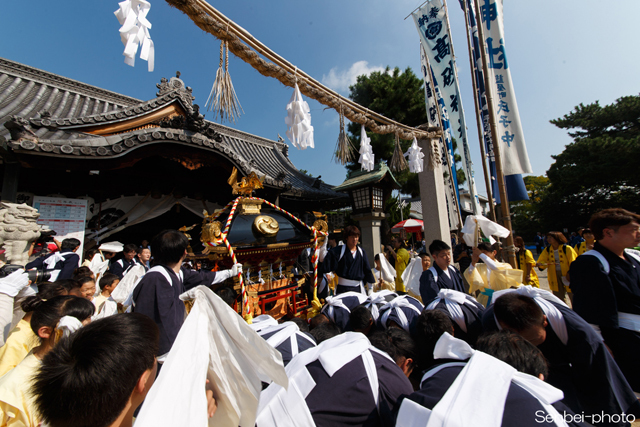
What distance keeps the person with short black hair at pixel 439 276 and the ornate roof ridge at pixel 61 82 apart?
1083 centimetres

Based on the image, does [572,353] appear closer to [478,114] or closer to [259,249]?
[259,249]

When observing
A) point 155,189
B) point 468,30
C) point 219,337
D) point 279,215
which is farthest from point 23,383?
point 468,30

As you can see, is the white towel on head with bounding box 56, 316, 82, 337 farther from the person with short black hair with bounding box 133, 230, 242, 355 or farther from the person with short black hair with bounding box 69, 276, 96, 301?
the person with short black hair with bounding box 69, 276, 96, 301

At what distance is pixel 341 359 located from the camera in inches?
57.0

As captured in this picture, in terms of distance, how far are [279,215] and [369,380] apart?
3.74 meters

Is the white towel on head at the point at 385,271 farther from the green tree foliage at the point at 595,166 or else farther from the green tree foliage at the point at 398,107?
the green tree foliage at the point at 595,166

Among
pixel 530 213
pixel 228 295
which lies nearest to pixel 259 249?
pixel 228 295

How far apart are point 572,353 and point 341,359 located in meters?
1.45

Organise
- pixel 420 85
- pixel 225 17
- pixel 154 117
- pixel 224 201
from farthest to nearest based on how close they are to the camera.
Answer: pixel 420 85 → pixel 224 201 → pixel 154 117 → pixel 225 17

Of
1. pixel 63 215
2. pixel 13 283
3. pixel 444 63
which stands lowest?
pixel 13 283

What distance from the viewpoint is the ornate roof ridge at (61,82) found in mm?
7799

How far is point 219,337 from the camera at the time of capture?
1.12 m

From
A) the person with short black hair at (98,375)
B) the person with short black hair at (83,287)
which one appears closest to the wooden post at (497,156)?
the person with short black hair at (98,375)

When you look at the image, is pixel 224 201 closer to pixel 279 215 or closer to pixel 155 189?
pixel 155 189
